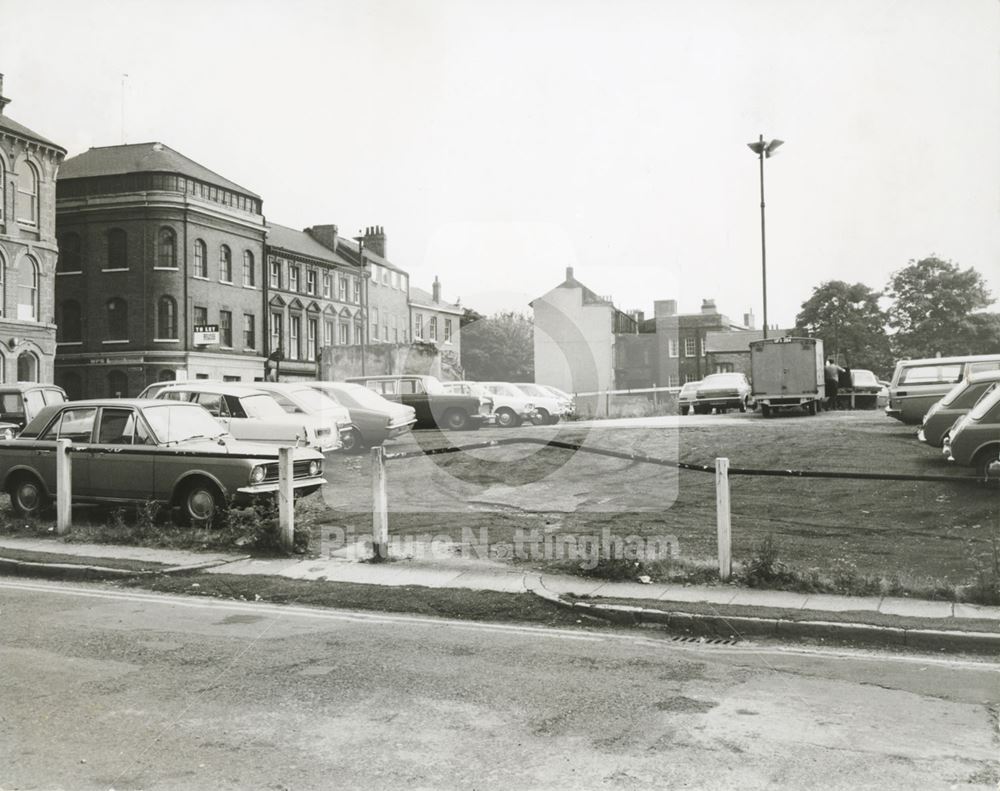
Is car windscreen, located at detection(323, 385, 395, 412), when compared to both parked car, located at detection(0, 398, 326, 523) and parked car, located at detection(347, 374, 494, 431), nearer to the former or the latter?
parked car, located at detection(347, 374, 494, 431)

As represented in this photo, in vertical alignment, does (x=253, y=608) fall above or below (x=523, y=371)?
below

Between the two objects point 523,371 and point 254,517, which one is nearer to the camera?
point 254,517

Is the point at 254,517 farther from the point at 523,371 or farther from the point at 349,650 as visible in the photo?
the point at 523,371

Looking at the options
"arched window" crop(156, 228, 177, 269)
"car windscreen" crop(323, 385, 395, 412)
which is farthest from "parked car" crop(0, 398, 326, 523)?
"arched window" crop(156, 228, 177, 269)

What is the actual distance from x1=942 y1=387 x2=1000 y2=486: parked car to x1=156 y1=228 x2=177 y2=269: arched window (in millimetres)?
35486

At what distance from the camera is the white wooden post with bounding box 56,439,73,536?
11.9 m

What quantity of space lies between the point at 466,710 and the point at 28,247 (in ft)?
126

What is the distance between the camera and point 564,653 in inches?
254

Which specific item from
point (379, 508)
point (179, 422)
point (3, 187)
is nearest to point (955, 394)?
point (379, 508)

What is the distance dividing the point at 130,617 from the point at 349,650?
2386mm

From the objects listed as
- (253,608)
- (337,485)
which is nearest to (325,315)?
(337,485)

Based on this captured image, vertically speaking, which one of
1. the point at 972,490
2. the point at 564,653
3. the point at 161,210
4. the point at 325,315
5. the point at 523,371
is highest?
the point at 161,210

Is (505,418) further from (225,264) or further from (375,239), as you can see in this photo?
(375,239)

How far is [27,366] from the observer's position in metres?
34.8
